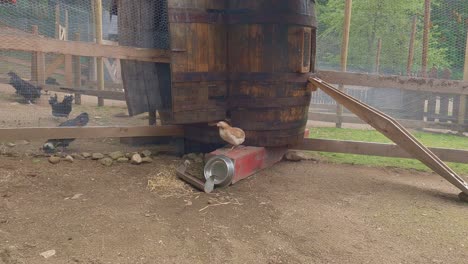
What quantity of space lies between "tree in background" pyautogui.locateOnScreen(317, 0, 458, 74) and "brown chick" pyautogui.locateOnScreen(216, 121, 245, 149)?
4749mm

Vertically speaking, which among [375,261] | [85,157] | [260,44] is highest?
[260,44]

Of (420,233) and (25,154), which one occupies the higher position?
(25,154)

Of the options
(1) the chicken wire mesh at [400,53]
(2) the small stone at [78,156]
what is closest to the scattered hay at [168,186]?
(2) the small stone at [78,156]

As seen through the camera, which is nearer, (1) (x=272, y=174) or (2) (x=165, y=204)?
(2) (x=165, y=204)

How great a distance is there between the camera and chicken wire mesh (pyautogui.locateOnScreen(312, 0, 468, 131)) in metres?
8.30

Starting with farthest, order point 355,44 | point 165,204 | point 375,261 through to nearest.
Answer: point 355,44 → point 165,204 → point 375,261

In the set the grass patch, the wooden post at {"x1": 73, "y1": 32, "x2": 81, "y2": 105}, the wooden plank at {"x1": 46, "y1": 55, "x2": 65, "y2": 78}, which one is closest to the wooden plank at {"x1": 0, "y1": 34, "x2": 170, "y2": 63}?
the wooden post at {"x1": 73, "y1": 32, "x2": 81, "y2": 105}

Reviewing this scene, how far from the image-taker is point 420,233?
3051 millimetres

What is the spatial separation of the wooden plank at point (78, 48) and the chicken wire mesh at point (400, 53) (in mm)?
4700

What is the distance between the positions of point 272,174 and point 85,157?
2.16 m

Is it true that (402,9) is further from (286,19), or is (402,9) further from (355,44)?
(286,19)

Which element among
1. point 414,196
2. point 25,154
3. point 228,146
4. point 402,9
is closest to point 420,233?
point 414,196

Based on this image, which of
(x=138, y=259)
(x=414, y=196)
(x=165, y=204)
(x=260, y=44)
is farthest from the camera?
(x=260, y=44)

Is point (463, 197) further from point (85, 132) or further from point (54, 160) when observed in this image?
point (54, 160)
